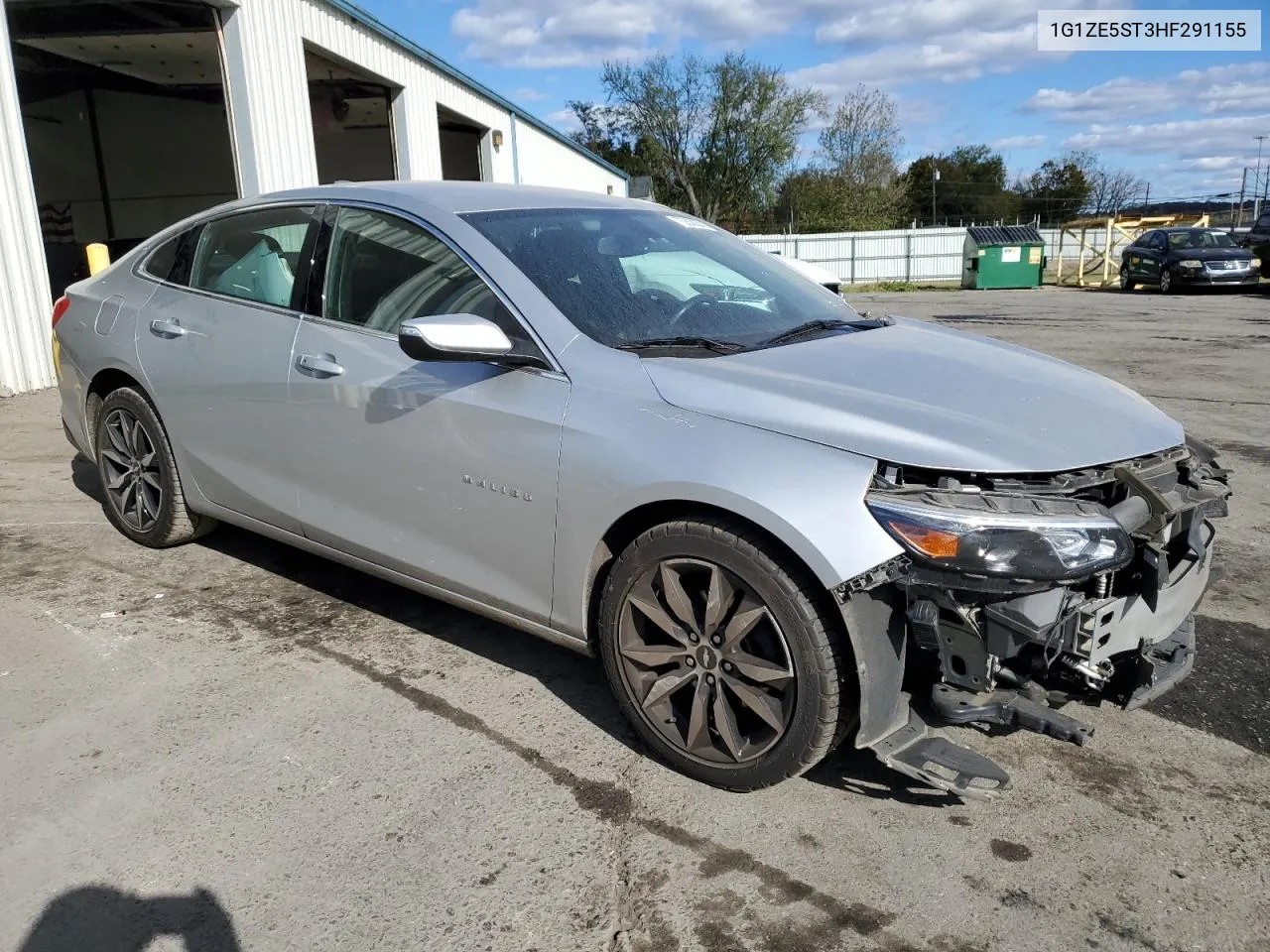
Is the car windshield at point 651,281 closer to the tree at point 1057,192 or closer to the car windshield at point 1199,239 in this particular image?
the car windshield at point 1199,239

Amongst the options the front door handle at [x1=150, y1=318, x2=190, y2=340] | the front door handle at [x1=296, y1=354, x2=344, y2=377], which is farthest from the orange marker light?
the front door handle at [x1=150, y1=318, x2=190, y2=340]

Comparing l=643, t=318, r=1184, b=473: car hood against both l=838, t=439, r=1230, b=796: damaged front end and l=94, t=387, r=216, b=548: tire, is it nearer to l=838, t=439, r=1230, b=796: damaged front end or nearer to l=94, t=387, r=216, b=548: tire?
l=838, t=439, r=1230, b=796: damaged front end

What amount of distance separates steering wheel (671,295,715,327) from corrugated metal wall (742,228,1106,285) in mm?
34159

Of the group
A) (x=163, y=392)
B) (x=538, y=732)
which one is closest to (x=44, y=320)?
(x=163, y=392)

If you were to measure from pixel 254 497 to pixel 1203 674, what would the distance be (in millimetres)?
3655

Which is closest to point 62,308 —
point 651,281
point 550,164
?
point 651,281

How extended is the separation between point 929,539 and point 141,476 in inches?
148

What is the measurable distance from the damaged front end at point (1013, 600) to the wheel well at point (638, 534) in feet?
0.76

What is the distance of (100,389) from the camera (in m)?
4.65

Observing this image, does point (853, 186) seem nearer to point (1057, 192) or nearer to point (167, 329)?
point (1057, 192)

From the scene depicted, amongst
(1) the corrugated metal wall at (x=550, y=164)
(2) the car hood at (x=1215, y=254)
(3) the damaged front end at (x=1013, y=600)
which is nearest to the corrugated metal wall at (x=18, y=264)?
(3) the damaged front end at (x=1013, y=600)

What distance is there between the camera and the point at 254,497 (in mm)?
3943

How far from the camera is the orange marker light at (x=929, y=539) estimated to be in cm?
232

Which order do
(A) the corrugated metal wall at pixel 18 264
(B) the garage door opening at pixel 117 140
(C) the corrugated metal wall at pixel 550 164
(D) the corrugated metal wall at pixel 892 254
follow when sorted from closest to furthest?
1. (A) the corrugated metal wall at pixel 18 264
2. (B) the garage door opening at pixel 117 140
3. (C) the corrugated metal wall at pixel 550 164
4. (D) the corrugated metal wall at pixel 892 254
